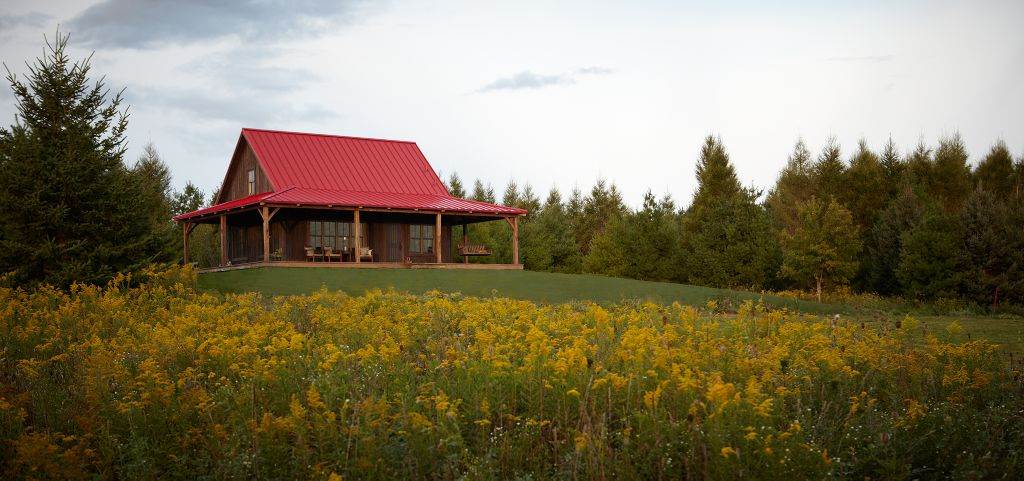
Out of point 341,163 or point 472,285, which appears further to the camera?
point 341,163

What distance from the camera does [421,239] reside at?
3341 cm

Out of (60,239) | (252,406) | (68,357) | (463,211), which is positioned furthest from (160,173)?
(252,406)

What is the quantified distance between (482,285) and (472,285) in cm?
30

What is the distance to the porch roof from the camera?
2762 centimetres

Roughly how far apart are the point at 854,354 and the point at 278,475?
5591mm

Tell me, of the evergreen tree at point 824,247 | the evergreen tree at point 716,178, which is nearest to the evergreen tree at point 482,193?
the evergreen tree at point 716,178

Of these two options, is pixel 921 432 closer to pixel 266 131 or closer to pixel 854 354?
pixel 854 354

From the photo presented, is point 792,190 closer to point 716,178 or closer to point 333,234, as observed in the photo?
point 716,178

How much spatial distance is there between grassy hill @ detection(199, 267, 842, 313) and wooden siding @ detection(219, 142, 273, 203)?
6611 millimetres

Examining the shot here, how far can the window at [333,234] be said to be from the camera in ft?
102

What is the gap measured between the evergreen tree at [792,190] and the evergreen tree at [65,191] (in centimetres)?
3725

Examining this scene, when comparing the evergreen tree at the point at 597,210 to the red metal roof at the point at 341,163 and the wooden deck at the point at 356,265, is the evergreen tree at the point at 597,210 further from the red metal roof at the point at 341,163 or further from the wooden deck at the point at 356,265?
the wooden deck at the point at 356,265

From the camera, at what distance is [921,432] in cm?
656

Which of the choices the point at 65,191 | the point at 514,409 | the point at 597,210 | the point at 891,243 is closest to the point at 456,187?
the point at 597,210
